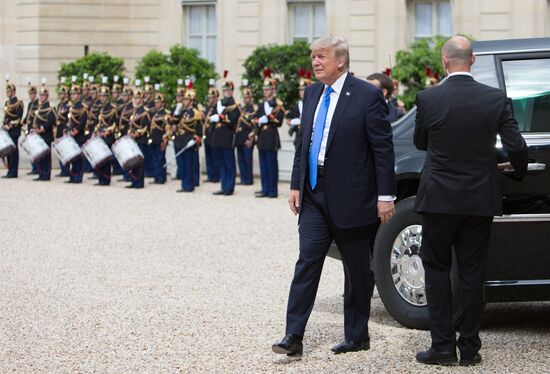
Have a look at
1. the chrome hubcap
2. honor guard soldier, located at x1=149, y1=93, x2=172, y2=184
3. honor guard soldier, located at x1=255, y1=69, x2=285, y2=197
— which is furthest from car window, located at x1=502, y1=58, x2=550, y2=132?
honor guard soldier, located at x1=149, y1=93, x2=172, y2=184

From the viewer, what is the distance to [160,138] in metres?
23.6

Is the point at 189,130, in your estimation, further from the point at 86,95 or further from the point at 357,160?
the point at 357,160

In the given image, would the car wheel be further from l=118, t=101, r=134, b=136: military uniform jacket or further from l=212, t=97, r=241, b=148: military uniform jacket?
l=118, t=101, r=134, b=136: military uniform jacket

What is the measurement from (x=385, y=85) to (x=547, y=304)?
2.49m

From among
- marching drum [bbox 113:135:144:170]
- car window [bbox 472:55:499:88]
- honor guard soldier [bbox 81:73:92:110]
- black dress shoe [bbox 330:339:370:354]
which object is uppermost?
honor guard soldier [bbox 81:73:92:110]

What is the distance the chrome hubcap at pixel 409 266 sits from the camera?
28.5 ft

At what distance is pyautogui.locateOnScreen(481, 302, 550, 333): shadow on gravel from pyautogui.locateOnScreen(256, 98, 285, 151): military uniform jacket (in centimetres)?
1162

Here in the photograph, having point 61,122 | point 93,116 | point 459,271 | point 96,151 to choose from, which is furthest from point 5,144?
point 459,271

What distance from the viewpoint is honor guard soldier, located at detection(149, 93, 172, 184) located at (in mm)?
23453

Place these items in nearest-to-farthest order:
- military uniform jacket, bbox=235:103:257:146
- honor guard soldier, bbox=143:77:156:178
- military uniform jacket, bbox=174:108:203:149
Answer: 1. military uniform jacket, bbox=235:103:257:146
2. military uniform jacket, bbox=174:108:203:149
3. honor guard soldier, bbox=143:77:156:178

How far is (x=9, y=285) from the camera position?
10852 mm

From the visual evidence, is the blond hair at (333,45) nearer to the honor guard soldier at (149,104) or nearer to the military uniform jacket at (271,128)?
the military uniform jacket at (271,128)

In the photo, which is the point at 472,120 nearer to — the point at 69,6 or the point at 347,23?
the point at 347,23

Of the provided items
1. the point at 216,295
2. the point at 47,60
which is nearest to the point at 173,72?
the point at 47,60
